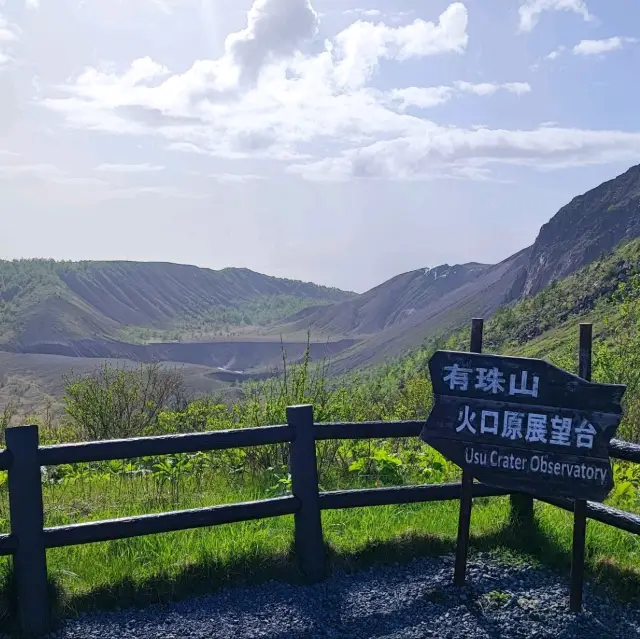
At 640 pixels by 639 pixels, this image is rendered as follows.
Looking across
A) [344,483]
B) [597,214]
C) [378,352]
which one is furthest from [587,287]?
[378,352]

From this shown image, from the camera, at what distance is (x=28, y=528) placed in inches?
182

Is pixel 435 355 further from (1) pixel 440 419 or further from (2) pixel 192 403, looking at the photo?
(2) pixel 192 403

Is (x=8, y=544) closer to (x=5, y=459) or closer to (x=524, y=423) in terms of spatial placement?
(x=5, y=459)

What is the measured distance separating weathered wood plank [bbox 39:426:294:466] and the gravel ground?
1.00 meters

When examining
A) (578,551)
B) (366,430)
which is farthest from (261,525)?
(578,551)

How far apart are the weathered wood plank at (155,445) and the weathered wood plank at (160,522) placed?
0.42m

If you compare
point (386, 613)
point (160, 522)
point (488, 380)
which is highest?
point (488, 380)

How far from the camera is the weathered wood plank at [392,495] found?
17.8 feet

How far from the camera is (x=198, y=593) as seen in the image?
5.02 metres

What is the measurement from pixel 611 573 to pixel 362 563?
1.78 meters

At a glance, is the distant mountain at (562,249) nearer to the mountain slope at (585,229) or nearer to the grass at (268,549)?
the mountain slope at (585,229)

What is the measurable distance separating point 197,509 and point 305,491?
0.78m

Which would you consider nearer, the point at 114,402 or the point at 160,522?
the point at 160,522

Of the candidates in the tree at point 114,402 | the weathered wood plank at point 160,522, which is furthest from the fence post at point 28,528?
the tree at point 114,402
